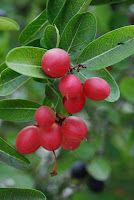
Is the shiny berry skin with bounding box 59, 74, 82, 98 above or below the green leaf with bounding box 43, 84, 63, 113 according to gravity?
above

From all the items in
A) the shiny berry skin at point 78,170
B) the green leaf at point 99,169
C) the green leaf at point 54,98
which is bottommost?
the shiny berry skin at point 78,170

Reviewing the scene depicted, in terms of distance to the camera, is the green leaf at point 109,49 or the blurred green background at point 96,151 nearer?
the green leaf at point 109,49

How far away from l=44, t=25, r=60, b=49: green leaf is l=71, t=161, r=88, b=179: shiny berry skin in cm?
162

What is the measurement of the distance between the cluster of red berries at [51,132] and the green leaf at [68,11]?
31cm

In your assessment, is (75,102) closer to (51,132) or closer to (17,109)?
(51,132)

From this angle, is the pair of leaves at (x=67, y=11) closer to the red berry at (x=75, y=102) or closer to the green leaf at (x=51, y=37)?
the green leaf at (x=51, y=37)

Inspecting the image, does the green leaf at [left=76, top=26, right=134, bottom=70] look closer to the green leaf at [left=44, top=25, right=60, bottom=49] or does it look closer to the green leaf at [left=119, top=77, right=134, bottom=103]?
the green leaf at [left=44, top=25, right=60, bottom=49]

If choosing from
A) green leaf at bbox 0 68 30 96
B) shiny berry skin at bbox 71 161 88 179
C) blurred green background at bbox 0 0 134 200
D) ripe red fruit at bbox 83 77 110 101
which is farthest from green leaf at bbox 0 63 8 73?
shiny berry skin at bbox 71 161 88 179

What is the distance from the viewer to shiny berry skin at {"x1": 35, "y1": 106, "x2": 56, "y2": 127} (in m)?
1.18

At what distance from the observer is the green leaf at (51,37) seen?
1219 mm

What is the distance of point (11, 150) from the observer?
4.43ft

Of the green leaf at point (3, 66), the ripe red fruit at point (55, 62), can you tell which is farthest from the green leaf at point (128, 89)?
the ripe red fruit at point (55, 62)

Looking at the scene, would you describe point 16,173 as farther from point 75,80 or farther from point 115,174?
point 75,80

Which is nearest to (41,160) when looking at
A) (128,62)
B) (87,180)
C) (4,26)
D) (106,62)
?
(87,180)
